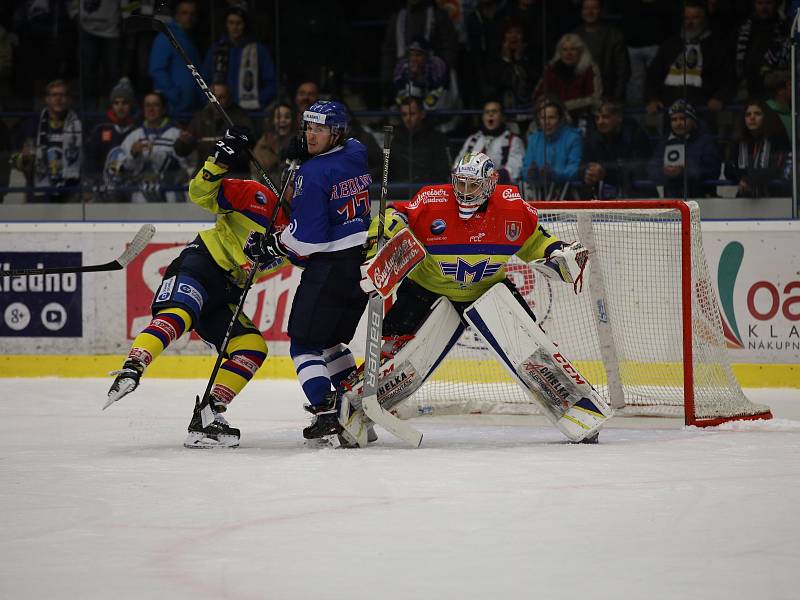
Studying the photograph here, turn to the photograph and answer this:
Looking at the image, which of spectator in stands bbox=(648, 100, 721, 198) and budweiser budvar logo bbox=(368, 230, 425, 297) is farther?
spectator in stands bbox=(648, 100, 721, 198)

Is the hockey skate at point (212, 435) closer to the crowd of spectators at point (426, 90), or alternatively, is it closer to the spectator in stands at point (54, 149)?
the crowd of spectators at point (426, 90)

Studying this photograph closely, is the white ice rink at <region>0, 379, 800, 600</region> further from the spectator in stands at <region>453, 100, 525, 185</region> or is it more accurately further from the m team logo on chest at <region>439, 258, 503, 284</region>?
the spectator in stands at <region>453, 100, 525, 185</region>

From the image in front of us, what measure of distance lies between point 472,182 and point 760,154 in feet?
8.54

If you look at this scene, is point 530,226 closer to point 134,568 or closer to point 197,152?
point 134,568

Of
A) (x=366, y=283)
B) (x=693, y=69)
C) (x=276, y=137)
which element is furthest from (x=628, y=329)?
(x=276, y=137)

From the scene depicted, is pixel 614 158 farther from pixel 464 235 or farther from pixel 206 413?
pixel 206 413

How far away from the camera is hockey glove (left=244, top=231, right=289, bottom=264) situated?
14.6 ft

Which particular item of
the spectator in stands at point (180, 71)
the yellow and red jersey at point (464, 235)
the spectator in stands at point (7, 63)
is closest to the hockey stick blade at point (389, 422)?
the yellow and red jersey at point (464, 235)

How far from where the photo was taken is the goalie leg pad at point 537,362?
177 inches

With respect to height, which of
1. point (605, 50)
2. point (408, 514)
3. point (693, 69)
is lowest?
point (408, 514)

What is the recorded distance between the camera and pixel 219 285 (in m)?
4.68

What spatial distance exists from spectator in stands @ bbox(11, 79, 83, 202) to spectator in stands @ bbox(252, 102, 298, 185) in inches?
40.9

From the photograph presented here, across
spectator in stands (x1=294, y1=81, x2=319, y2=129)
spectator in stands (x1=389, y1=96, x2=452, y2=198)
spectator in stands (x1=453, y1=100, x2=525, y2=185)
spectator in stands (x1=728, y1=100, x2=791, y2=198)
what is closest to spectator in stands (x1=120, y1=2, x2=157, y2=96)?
spectator in stands (x1=294, y1=81, x2=319, y2=129)

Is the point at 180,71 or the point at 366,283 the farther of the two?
the point at 180,71
